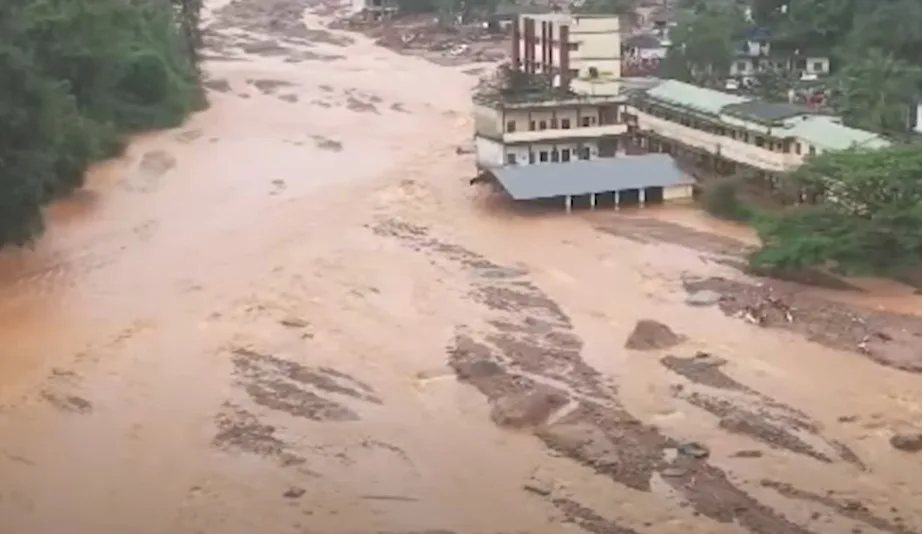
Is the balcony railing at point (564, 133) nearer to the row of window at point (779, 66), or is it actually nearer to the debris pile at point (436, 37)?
the row of window at point (779, 66)

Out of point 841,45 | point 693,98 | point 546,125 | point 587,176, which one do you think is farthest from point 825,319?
point 841,45

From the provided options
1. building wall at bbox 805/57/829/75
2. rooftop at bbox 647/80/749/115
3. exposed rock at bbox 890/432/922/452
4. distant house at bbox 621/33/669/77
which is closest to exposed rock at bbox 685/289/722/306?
exposed rock at bbox 890/432/922/452

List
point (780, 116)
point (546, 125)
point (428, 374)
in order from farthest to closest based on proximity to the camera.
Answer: point (546, 125), point (780, 116), point (428, 374)

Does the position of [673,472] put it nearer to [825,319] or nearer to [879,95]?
[825,319]

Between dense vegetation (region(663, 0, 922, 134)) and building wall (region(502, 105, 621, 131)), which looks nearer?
building wall (region(502, 105, 621, 131))

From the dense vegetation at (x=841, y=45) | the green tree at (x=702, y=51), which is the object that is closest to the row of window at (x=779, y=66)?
the dense vegetation at (x=841, y=45)

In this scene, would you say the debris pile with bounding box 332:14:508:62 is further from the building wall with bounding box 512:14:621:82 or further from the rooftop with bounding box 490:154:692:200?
the rooftop with bounding box 490:154:692:200
